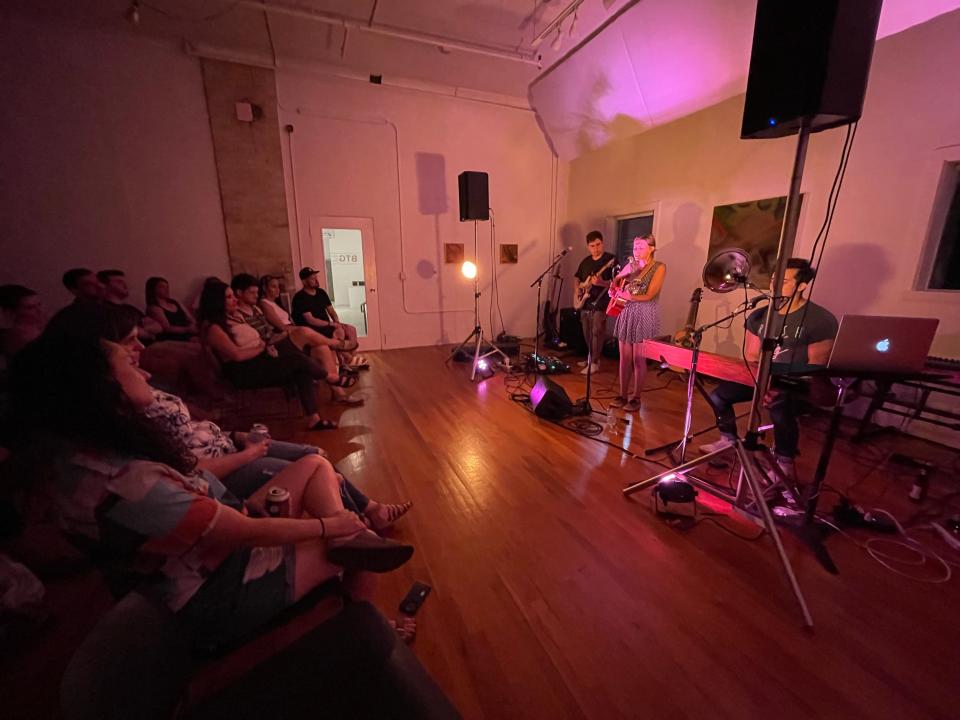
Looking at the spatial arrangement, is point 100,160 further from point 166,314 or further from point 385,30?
point 385,30

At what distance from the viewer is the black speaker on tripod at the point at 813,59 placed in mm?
1438

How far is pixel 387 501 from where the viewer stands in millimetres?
2381

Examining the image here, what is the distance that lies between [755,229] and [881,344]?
2676mm

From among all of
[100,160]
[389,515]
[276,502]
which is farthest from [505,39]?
[276,502]

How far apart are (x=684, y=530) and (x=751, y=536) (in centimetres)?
33

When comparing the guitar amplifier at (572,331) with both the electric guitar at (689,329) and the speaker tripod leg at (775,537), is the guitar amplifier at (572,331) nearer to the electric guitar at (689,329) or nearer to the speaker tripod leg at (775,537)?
the electric guitar at (689,329)

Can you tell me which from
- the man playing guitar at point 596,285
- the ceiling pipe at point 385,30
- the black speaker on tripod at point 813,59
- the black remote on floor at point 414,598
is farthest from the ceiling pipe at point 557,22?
the black remote on floor at point 414,598

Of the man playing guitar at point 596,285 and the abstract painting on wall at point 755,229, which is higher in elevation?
the abstract painting on wall at point 755,229

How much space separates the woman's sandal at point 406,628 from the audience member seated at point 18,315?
10.3ft

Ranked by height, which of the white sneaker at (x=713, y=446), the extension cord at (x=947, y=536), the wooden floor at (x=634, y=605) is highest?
the white sneaker at (x=713, y=446)

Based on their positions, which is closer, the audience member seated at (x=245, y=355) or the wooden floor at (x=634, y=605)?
the wooden floor at (x=634, y=605)

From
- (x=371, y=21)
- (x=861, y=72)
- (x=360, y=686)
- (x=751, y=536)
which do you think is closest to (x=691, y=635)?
(x=751, y=536)

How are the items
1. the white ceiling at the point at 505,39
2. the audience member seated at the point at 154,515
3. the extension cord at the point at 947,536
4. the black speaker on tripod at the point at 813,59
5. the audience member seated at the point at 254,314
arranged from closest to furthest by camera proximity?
the audience member seated at the point at 154,515
the black speaker on tripod at the point at 813,59
the extension cord at the point at 947,536
the audience member seated at the point at 254,314
the white ceiling at the point at 505,39

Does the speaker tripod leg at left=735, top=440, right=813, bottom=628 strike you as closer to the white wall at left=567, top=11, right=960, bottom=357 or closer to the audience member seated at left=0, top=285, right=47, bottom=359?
the white wall at left=567, top=11, right=960, bottom=357
